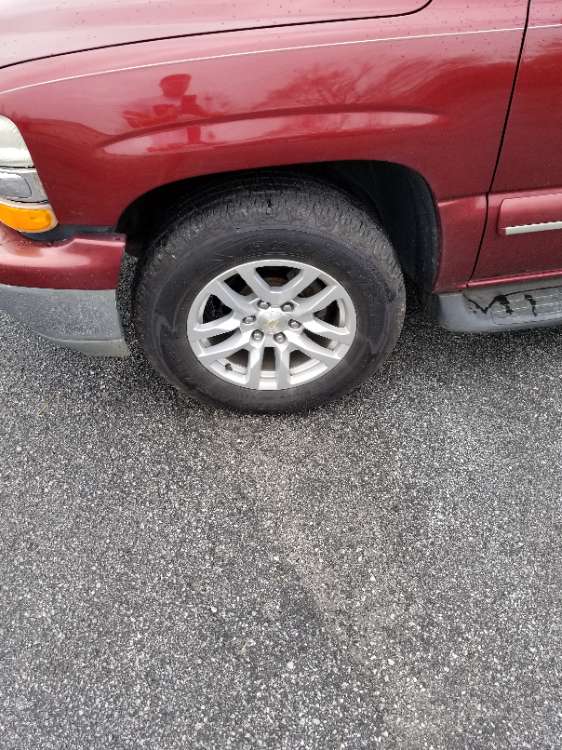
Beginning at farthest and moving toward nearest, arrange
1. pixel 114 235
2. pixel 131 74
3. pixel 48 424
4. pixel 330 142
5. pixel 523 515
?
pixel 48 424 → pixel 523 515 → pixel 114 235 → pixel 330 142 → pixel 131 74

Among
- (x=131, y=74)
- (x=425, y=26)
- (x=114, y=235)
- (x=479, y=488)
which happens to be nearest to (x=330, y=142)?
(x=425, y=26)

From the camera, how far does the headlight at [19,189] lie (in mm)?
1636

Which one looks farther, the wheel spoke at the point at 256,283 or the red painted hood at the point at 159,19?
the wheel spoke at the point at 256,283

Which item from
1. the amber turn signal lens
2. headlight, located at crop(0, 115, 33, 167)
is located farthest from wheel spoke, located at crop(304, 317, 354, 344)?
headlight, located at crop(0, 115, 33, 167)

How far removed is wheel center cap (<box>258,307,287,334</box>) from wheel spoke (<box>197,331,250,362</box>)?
7cm

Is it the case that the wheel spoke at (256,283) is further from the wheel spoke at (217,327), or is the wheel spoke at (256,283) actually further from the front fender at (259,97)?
the front fender at (259,97)

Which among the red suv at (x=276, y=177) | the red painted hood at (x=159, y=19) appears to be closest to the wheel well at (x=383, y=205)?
the red suv at (x=276, y=177)

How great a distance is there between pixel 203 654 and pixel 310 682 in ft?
1.01

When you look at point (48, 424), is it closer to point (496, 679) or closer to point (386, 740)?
point (386, 740)

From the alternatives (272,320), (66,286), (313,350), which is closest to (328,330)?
(313,350)

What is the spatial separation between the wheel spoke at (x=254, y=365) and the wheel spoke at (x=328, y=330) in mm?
186

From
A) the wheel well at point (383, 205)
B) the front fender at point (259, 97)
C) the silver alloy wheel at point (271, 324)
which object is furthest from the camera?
the silver alloy wheel at point (271, 324)

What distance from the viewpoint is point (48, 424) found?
236cm

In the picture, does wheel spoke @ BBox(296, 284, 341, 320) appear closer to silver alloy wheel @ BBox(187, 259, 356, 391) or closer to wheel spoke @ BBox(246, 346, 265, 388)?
silver alloy wheel @ BBox(187, 259, 356, 391)
